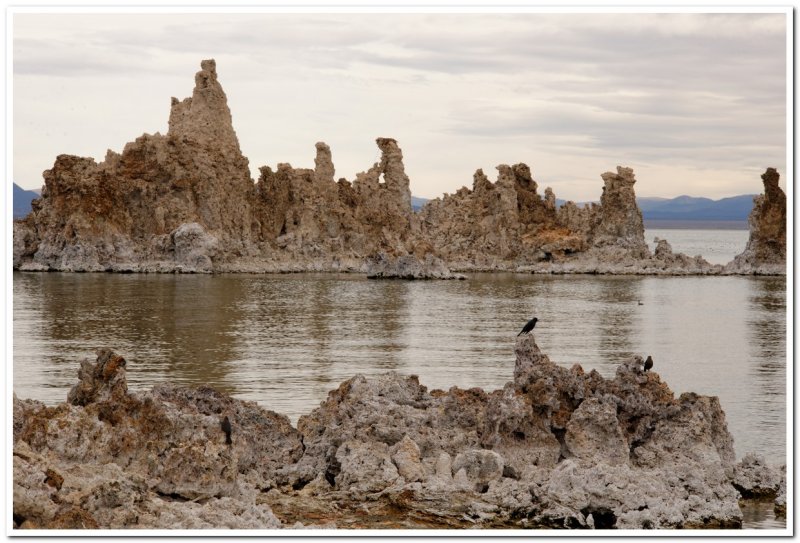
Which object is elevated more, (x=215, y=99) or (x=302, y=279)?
(x=215, y=99)

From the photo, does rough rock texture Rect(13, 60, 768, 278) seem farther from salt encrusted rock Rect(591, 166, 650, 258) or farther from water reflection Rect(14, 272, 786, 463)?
water reflection Rect(14, 272, 786, 463)

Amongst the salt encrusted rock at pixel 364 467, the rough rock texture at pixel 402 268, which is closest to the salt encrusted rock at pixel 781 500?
the salt encrusted rock at pixel 364 467

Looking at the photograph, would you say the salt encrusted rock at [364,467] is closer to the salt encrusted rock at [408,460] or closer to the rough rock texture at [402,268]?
the salt encrusted rock at [408,460]

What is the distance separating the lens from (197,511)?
14484 mm

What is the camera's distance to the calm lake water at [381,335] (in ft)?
98.3

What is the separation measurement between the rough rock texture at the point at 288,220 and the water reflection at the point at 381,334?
1152cm

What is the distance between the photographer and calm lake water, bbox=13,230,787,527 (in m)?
30.0

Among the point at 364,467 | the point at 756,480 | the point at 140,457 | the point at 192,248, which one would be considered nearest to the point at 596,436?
the point at 756,480

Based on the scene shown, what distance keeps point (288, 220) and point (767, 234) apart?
1527 inches

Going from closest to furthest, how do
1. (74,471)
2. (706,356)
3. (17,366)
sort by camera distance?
(74,471) < (17,366) < (706,356)

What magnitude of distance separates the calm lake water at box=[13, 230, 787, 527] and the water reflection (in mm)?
87

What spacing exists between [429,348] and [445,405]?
841 inches

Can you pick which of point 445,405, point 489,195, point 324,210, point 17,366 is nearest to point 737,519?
point 445,405

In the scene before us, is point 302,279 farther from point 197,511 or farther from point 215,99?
point 197,511
